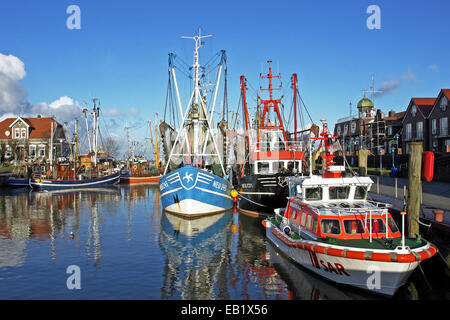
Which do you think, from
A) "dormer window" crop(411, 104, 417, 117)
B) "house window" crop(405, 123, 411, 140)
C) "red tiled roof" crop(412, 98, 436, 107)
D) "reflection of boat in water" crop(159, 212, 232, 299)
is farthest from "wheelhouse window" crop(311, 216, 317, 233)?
"house window" crop(405, 123, 411, 140)

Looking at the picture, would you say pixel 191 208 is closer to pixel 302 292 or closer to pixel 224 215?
pixel 224 215

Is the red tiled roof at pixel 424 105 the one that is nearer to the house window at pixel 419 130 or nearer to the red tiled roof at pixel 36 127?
the house window at pixel 419 130

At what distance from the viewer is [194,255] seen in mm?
20234

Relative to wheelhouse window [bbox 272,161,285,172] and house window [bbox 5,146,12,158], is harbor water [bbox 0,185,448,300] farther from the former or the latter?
house window [bbox 5,146,12,158]

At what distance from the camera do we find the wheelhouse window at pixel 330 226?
15438 millimetres

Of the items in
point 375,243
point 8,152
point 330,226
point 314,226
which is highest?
point 8,152

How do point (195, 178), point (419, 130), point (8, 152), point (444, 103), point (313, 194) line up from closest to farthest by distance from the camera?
Result: 1. point (313, 194)
2. point (195, 178)
3. point (444, 103)
4. point (419, 130)
5. point (8, 152)

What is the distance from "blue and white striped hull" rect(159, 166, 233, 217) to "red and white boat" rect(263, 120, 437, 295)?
35.2 ft

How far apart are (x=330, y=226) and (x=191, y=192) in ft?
53.1

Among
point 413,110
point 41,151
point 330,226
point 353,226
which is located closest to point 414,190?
point 353,226

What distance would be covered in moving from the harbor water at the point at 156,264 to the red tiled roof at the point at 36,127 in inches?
2304

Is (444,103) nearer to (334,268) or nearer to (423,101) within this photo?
(423,101)

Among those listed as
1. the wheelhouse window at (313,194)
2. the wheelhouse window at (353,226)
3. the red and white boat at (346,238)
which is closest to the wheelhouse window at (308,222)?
the red and white boat at (346,238)
